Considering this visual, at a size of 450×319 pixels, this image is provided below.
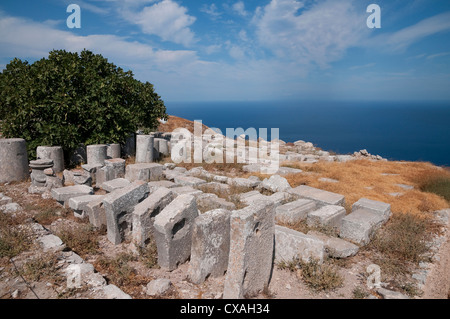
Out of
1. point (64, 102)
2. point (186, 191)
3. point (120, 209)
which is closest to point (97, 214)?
point (120, 209)

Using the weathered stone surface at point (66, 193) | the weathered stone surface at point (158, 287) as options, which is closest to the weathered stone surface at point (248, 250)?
the weathered stone surface at point (158, 287)

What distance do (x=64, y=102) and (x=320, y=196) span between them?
29.2 ft

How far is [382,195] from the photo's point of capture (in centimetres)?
809

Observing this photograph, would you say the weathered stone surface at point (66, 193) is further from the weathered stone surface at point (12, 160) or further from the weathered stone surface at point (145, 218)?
the weathered stone surface at point (12, 160)

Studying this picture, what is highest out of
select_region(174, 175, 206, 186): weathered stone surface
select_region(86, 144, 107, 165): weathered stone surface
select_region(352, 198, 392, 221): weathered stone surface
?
select_region(86, 144, 107, 165): weathered stone surface

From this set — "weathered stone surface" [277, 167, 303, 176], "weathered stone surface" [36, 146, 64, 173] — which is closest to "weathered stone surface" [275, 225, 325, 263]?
"weathered stone surface" [277, 167, 303, 176]

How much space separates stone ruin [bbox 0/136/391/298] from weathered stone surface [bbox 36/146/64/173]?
0.81 m

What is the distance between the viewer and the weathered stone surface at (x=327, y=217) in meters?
5.80

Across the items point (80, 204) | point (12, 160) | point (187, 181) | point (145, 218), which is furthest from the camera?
point (12, 160)

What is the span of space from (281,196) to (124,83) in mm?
8443

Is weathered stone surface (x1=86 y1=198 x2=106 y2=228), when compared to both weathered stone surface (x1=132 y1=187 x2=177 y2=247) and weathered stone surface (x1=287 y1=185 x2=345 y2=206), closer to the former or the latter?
weathered stone surface (x1=132 y1=187 x2=177 y2=247)

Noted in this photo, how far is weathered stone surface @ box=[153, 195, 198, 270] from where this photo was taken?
4215 mm

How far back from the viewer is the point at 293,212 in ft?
19.7

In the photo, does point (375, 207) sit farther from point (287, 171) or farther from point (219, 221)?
point (287, 171)
